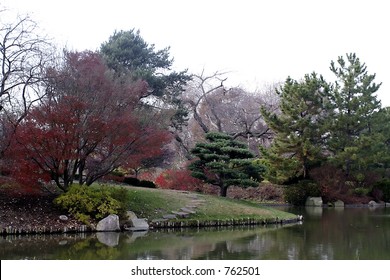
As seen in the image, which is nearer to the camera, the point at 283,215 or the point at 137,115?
the point at 137,115

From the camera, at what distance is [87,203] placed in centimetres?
1265

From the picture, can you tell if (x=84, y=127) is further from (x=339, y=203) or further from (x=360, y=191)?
(x=360, y=191)

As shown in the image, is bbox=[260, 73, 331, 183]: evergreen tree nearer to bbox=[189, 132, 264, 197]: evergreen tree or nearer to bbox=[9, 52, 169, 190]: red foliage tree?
bbox=[189, 132, 264, 197]: evergreen tree

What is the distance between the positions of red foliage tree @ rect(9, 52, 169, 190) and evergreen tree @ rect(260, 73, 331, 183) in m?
14.2

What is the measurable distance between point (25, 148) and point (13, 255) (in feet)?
14.2

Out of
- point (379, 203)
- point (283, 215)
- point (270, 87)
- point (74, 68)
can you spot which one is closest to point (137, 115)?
point (74, 68)

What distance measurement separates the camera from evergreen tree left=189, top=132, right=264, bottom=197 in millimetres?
18047

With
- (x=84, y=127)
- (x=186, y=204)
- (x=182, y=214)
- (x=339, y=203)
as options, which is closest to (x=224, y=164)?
(x=186, y=204)

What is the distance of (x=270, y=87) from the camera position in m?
44.0

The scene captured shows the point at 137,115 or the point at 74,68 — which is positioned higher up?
the point at 74,68

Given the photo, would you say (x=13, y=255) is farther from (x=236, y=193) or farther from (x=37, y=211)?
(x=236, y=193)

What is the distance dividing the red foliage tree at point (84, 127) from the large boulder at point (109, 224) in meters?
1.86

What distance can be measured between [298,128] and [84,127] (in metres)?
17.0

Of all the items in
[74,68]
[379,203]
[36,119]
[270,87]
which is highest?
[270,87]
